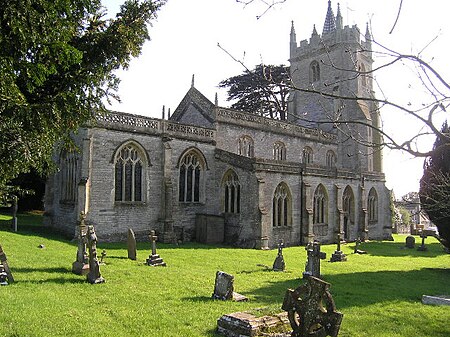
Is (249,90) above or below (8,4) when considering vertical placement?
above

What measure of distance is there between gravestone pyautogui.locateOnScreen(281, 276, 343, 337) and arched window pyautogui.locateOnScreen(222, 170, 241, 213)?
50.1 ft

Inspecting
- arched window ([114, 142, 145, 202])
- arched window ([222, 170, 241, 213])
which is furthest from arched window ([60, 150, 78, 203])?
arched window ([222, 170, 241, 213])

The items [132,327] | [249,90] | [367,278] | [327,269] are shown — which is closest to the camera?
[132,327]

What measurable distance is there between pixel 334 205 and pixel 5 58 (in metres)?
23.6

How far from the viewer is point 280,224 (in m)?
22.5

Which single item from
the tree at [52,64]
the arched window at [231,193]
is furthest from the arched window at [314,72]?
the tree at [52,64]

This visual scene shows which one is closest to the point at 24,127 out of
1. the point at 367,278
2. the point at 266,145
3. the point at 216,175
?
the point at 367,278

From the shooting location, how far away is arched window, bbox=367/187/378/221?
3059 cm

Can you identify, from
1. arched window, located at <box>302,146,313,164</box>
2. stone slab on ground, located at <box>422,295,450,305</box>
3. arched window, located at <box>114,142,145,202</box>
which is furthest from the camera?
arched window, located at <box>302,146,313,164</box>

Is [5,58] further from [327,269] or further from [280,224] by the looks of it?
[280,224]

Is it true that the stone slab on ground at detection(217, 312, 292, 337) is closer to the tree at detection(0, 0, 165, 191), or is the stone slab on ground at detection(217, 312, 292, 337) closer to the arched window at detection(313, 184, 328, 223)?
the tree at detection(0, 0, 165, 191)

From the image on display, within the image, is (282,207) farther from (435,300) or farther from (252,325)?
(252,325)

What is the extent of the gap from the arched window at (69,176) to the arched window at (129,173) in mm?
2058

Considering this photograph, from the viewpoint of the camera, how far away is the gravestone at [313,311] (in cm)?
600
